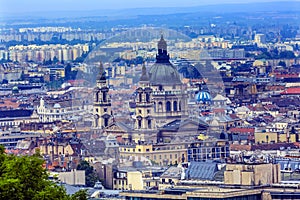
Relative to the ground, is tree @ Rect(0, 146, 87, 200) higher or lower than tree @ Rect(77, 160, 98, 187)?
higher

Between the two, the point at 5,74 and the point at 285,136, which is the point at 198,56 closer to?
the point at 285,136

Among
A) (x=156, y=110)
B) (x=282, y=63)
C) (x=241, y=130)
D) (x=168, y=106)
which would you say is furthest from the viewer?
(x=282, y=63)

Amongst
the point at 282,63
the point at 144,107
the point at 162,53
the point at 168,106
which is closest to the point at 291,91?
the point at 162,53

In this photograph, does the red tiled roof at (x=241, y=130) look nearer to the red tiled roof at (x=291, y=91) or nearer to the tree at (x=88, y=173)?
the tree at (x=88, y=173)

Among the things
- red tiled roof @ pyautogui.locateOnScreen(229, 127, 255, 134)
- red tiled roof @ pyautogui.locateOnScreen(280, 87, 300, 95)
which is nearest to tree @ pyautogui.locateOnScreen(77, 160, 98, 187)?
red tiled roof @ pyautogui.locateOnScreen(229, 127, 255, 134)

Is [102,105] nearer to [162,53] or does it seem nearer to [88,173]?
[162,53]

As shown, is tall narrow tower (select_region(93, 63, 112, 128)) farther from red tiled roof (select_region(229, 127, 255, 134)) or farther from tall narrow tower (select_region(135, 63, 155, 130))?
red tiled roof (select_region(229, 127, 255, 134))

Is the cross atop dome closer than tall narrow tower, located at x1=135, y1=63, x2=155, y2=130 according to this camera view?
No
